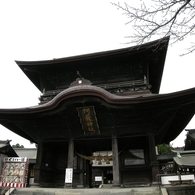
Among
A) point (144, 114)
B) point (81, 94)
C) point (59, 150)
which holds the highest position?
point (81, 94)

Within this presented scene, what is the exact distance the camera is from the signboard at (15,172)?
34.8ft

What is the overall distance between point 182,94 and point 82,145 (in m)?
7.10

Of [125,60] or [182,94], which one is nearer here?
[182,94]

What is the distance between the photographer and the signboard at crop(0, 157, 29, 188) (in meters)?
10.6

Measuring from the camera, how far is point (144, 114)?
1031 cm

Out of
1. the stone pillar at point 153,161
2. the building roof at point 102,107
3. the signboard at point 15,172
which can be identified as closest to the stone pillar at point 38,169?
the signboard at point 15,172

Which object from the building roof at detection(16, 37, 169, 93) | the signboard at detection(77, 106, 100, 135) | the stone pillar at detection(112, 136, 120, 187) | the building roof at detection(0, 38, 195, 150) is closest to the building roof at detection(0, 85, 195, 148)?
the building roof at detection(0, 38, 195, 150)

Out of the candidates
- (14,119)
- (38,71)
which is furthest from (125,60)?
(14,119)

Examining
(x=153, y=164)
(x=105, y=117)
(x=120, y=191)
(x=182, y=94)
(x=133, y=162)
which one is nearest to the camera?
(x=120, y=191)

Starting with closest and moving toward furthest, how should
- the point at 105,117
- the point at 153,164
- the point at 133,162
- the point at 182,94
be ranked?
the point at 182,94 → the point at 153,164 → the point at 105,117 → the point at 133,162

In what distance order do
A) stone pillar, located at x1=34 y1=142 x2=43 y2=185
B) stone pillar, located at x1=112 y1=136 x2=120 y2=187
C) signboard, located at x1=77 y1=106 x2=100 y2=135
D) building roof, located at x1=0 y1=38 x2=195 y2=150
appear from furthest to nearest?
stone pillar, located at x1=34 y1=142 x2=43 y2=185, signboard, located at x1=77 y1=106 x2=100 y2=135, building roof, located at x1=0 y1=38 x2=195 y2=150, stone pillar, located at x1=112 y1=136 x2=120 y2=187

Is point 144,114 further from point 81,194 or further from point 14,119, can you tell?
point 14,119

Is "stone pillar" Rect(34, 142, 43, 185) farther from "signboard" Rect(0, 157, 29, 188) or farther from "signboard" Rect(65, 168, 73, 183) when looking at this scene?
"signboard" Rect(65, 168, 73, 183)

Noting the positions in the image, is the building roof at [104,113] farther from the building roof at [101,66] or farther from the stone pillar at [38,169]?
the building roof at [101,66]
